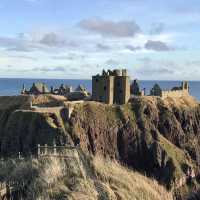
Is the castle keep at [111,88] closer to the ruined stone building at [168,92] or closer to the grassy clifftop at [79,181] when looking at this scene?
→ the ruined stone building at [168,92]

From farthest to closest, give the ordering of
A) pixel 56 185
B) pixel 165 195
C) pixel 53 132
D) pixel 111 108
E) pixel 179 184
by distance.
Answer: pixel 111 108, pixel 179 184, pixel 53 132, pixel 165 195, pixel 56 185

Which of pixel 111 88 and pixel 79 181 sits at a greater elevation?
pixel 79 181

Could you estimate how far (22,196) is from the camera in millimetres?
15422

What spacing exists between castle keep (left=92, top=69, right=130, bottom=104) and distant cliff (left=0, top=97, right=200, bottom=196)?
8.41 feet

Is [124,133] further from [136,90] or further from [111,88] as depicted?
[136,90]

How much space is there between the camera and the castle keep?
97.4 m

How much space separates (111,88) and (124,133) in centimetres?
966

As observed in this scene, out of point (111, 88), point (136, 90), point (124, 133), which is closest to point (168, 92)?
point (136, 90)

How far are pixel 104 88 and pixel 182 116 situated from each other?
22.8 metres

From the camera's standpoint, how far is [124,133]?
312 feet

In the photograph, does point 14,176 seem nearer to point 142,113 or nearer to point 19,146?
point 19,146

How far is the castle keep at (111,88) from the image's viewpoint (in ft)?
320

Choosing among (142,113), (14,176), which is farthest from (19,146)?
(14,176)

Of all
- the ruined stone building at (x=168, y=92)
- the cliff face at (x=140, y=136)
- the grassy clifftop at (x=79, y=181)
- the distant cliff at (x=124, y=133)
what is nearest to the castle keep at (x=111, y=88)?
the distant cliff at (x=124, y=133)
